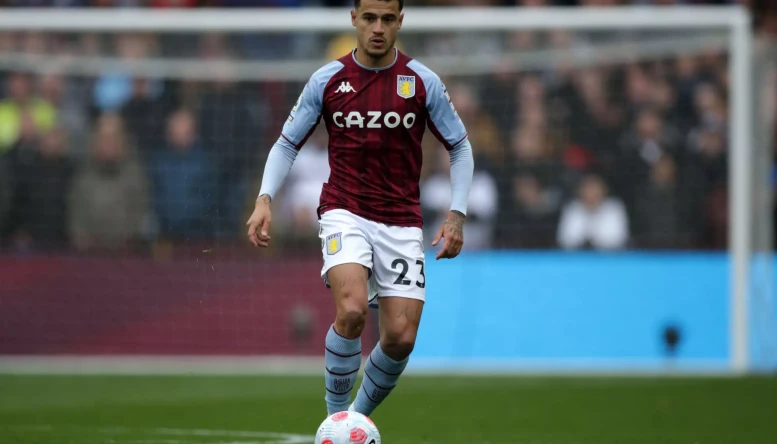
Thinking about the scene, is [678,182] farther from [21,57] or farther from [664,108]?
[21,57]

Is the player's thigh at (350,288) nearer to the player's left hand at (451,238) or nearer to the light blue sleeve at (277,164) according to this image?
the player's left hand at (451,238)

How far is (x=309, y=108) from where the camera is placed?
6918 millimetres

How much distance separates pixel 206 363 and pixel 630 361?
4.54 m

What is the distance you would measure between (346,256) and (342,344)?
465 millimetres

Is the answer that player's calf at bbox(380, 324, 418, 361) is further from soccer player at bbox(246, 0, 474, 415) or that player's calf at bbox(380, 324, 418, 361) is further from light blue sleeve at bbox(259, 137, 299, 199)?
light blue sleeve at bbox(259, 137, 299, 199)

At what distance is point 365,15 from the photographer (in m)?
6.75

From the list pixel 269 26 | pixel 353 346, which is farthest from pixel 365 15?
pixel 269 26

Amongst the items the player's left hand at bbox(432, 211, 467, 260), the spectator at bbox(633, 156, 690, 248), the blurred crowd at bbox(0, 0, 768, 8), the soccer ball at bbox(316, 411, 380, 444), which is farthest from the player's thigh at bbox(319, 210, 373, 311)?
the blurred crowd at bbox(0, 0, 768, 8)

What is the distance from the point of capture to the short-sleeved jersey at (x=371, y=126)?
684 centimetres

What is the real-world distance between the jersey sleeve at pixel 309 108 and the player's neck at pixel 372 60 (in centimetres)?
12

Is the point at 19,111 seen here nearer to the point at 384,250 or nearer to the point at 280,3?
the point at 280,3

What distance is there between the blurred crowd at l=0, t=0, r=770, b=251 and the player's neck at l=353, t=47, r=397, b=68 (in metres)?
7.17

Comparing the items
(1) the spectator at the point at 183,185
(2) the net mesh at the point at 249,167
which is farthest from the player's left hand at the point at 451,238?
(1) the spectator at the point at 183,185

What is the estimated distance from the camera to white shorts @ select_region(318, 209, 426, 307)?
675 cm
